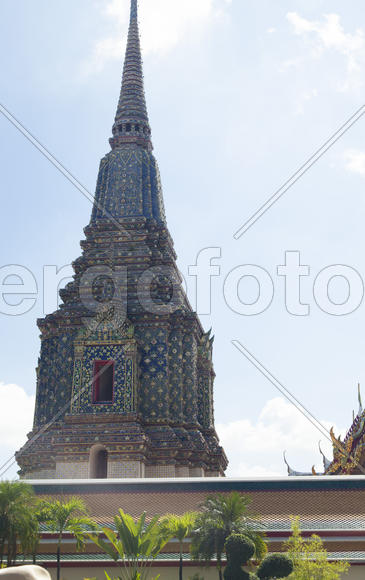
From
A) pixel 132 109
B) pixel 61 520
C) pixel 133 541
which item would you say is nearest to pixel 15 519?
pixel 61 520

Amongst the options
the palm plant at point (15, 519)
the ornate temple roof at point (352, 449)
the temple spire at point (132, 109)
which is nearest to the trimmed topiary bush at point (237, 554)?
the palm plant at point (15, 519)

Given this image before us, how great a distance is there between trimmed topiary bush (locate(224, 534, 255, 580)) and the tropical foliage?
1.06 meters

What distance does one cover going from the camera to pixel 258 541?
1642 cm

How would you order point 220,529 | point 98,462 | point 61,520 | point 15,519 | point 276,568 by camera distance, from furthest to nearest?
1. point 98,462
2. point 61,520
3. point 220,529
4. point 15,519
5. point 276,568

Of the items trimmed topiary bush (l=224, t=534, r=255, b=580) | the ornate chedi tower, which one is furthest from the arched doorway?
trimmed topiary bush (l=224, t=534, r=255, b=580)

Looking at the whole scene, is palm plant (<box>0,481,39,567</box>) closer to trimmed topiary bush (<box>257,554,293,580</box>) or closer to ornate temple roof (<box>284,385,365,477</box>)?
trimmed topiary bush (<box>257,554,293,580</box>)

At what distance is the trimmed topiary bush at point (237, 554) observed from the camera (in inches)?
603

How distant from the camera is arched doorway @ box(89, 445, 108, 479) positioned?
2778 cm

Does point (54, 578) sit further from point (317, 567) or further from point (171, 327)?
point (171, 327)

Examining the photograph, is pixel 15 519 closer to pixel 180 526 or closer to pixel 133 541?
pixel 133 541

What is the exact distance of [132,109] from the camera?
130 feet

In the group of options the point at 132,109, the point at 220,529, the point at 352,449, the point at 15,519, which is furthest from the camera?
the point at 132,109

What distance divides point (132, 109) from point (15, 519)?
2849 cm

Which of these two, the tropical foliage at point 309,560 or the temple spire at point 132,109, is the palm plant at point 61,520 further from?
the temple spire at point 132,109
